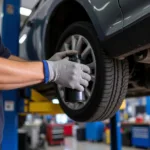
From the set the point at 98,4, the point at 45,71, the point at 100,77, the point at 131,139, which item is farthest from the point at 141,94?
the point at 131,139

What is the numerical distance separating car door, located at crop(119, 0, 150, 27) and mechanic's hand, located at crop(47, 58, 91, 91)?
0.97 ft

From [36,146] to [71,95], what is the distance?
451cm

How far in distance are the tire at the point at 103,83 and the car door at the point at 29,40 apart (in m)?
0.71

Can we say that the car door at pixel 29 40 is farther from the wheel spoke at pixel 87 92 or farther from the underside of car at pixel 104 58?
the wheel spoke at pixel 87 92

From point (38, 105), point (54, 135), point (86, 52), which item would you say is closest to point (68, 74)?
point (86, 52)

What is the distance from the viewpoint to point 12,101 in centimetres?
204

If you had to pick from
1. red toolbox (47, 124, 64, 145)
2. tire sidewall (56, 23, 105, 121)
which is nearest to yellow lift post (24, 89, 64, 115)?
tire sidewall (56, 23, 105, 121)

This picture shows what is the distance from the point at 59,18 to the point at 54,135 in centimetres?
592

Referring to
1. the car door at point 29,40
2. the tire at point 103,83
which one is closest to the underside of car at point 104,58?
the tire at point 103,83

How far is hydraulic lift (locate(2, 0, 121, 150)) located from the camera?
6.31 ft

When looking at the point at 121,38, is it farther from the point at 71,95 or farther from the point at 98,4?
the point at 71,95

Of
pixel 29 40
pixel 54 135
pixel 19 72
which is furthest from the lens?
pixel 54 135

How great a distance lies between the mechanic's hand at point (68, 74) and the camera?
1003mm

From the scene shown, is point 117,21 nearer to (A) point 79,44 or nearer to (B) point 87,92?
(A) point 79,44
